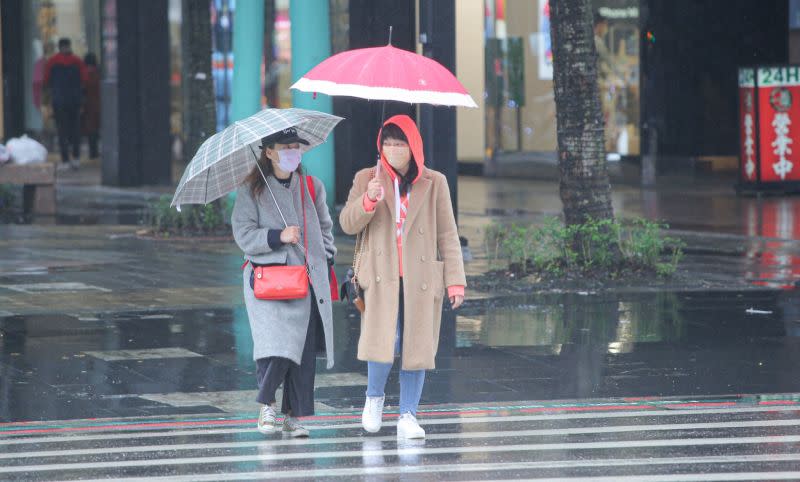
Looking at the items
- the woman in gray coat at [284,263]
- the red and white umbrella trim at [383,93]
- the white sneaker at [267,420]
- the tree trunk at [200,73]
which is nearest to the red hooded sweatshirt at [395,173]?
the red and white umbrella trim at [383,93]

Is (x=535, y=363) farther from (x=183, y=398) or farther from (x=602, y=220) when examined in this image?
(x=602, y=220)

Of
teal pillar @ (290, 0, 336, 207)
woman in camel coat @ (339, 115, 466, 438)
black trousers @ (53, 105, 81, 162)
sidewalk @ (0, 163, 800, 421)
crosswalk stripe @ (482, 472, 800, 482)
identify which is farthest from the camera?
black trousers @ (53, 105, 81, 162)

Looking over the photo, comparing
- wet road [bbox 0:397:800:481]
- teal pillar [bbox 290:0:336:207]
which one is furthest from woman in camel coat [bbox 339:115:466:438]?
teal pillar [bbox 290:0:336:207]

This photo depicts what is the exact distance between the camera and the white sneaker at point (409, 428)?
7.37 metres

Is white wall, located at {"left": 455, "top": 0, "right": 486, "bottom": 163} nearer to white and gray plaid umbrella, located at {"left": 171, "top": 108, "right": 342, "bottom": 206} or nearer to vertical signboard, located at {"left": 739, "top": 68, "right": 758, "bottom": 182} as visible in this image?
vertical signboard, located at {"left": 739, "top": 68, "right": 758, "bottom": 182}

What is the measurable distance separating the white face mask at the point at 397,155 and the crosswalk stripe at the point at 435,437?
1.31 meters

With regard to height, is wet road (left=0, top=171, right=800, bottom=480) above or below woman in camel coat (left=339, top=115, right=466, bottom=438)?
below

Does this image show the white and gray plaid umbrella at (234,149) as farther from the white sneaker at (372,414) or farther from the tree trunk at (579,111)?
the tree trunk at (579,111)

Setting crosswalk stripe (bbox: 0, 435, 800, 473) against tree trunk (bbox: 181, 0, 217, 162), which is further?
tree trunk (bbox: 181, 0, 217, 162)

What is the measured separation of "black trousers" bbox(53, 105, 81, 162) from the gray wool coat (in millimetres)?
21727

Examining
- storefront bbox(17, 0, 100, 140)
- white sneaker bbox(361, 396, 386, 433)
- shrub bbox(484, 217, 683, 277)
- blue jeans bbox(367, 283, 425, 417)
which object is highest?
storefront bbox(17, 0, 100, 140)

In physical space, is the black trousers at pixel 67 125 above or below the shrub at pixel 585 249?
above

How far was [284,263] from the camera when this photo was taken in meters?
7.45

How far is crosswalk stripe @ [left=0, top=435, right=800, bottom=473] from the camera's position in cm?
691
